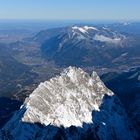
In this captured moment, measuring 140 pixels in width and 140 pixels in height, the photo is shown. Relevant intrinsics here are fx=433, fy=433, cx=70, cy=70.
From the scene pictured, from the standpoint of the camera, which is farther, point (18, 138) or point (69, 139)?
point (69, 139)

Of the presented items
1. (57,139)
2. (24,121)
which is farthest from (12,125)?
(57,139)

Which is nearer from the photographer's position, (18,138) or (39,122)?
(18,138)

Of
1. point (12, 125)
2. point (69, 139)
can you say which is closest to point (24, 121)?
point (12, 125)

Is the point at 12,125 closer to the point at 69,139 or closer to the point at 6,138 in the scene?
the point at 6,138

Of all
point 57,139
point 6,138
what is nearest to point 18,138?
point 6,138

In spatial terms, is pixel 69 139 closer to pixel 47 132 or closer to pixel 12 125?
pixel 47 132
